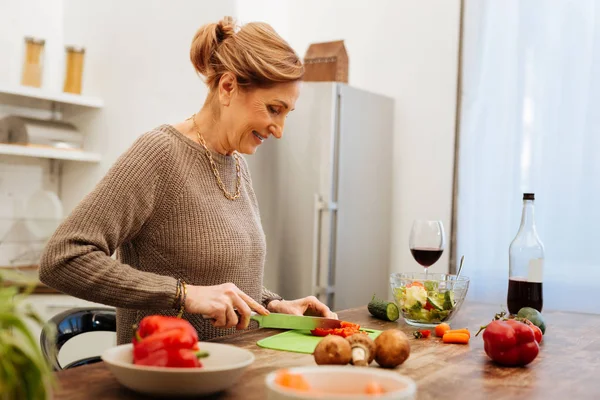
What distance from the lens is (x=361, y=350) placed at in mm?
1219

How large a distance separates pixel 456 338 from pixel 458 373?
291 mm

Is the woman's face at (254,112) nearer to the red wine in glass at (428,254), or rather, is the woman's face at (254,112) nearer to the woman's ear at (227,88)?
the woman's ear at (227,88)

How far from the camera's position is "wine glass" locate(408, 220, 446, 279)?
6.64 feet

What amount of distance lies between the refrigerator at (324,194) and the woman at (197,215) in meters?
1.60

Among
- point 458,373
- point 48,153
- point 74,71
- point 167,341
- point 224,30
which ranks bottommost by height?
point 458,373

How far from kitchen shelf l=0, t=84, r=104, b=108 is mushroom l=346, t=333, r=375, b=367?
276 cm

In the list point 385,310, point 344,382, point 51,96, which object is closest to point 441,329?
point 385,310

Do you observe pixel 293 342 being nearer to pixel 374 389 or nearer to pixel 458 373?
pixel 458 373

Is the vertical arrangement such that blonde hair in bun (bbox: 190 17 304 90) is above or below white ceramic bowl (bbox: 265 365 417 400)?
above

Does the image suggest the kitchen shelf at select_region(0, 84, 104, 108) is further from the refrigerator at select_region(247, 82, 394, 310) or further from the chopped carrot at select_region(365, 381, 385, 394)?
the chopped carrot at select_region(365, 381, 385, 394)

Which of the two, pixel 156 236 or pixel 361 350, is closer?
pixel 361 350

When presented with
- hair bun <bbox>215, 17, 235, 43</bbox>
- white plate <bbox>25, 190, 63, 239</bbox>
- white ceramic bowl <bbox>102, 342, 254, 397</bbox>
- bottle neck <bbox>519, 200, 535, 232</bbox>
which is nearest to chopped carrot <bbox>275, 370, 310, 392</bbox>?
white ceramic bowl <bbox>102, 342, 254, 397</bbox>

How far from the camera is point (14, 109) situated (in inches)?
146

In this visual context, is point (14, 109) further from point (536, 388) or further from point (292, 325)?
point (536, 388)
